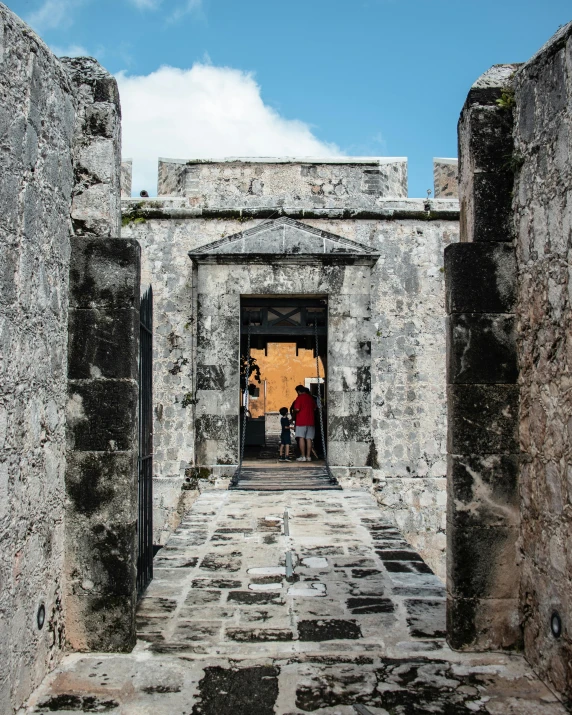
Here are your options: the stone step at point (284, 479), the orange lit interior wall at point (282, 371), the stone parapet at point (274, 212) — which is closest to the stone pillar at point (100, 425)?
the stone step at point (284, 479)

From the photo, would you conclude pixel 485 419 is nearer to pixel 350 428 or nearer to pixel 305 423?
pixel 350 428

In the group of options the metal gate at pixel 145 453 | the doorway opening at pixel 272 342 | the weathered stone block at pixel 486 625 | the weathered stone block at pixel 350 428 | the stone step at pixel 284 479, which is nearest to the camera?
the weathered stone block at pixel 486 625

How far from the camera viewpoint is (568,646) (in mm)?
3023

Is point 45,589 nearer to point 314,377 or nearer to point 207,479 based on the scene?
point 207,479

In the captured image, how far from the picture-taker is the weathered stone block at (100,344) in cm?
371

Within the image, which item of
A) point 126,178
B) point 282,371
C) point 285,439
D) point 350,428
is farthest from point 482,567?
point 282,371

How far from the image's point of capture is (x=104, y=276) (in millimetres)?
3740

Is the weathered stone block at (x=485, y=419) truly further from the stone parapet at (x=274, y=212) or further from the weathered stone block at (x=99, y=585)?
the stone parapet at (x=274, y=212)

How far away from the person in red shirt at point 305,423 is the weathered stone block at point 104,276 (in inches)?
282

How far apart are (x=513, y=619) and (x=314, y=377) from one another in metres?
19.6

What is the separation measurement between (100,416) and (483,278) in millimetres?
2150

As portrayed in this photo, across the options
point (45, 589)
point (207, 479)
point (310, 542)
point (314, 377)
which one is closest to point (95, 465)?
point (45, 589)

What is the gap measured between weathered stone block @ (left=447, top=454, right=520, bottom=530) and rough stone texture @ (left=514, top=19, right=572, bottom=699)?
6cm

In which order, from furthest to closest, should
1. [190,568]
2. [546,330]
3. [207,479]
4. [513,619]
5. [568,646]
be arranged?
[207,479]
[190,568]
[513,619]
[546,330]
[568,646]
